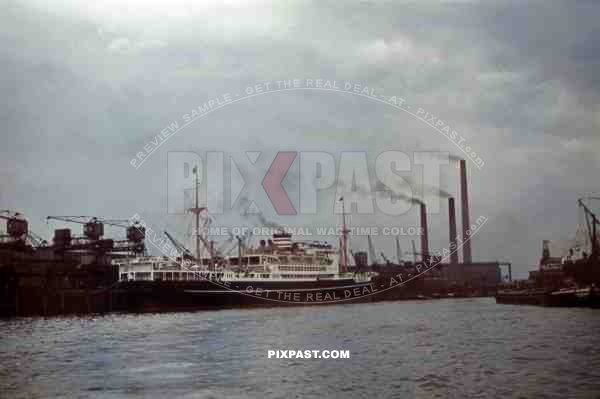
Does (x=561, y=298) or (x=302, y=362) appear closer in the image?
(x=302, y=362)

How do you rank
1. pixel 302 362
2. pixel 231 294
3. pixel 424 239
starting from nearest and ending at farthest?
1. pixel 302 362
2. pixel 231 294
3. pixel 424 239

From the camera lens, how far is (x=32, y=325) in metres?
37.1

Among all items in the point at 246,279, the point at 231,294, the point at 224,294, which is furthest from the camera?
the point at 246,279

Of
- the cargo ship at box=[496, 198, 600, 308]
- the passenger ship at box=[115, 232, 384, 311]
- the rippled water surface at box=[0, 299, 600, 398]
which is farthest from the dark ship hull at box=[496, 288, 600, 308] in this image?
the passenger ship at box=[115, 232, 384, 311]

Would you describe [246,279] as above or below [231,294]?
above

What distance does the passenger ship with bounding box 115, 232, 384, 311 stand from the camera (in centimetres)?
5178

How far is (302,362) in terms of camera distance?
21047mm

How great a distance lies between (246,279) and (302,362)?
121ft

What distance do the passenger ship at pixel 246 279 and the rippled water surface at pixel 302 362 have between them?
18.3 m

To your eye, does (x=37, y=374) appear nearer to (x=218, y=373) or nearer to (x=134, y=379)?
(x=134, y=379)

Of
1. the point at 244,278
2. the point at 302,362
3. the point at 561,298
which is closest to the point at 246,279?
the point at 244,278

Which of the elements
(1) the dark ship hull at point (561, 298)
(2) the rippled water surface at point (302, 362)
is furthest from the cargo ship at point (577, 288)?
(2) the rippled water surface at point (302, 362)

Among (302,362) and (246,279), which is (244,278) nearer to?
(246,279)

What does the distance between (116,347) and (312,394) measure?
12017 mm
